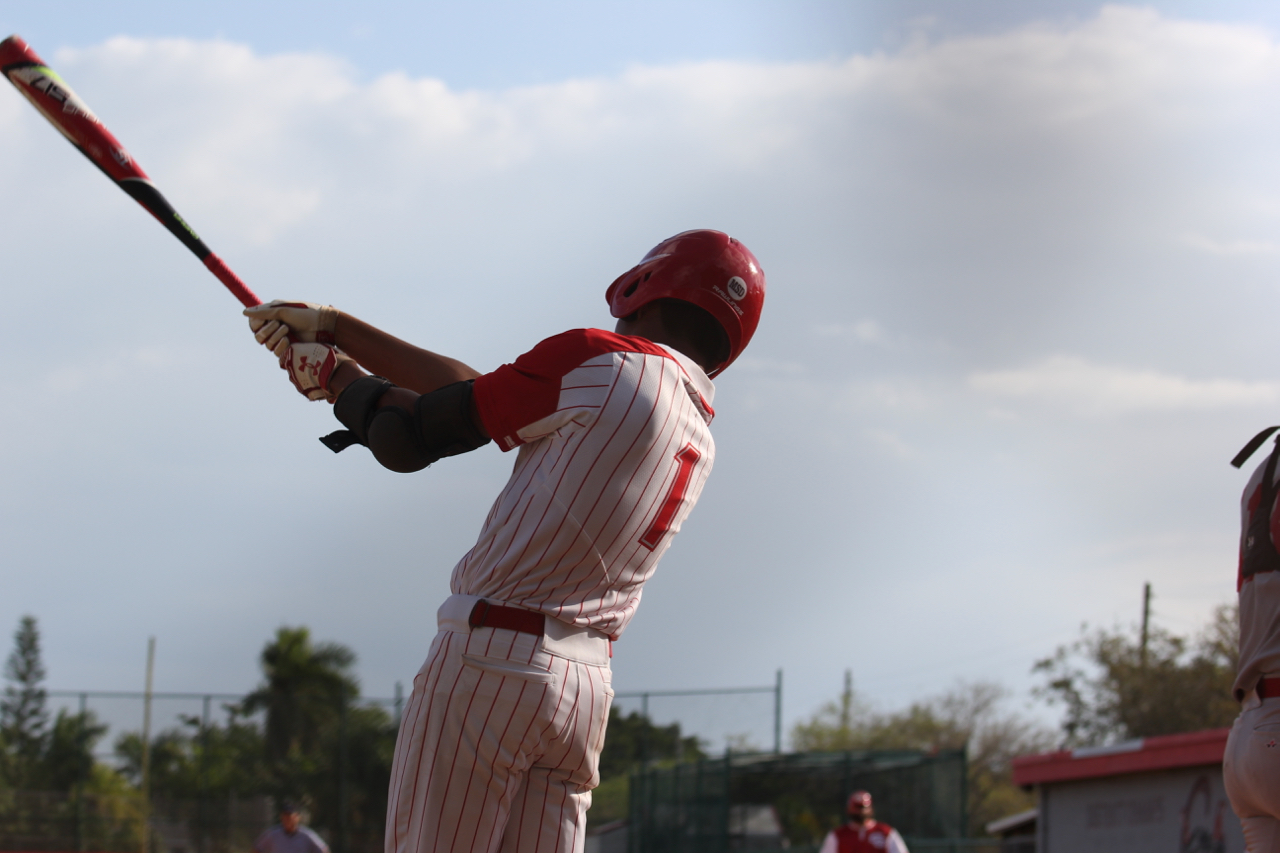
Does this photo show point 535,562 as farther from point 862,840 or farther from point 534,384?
point 862,840

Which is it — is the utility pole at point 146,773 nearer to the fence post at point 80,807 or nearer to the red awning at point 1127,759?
the fence post at point 80,807

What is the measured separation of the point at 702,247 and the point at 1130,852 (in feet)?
56.3

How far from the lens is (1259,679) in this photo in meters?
3.84

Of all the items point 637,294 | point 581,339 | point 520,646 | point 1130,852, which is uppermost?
point 637,294

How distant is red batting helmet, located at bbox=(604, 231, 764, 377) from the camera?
10.3 ft

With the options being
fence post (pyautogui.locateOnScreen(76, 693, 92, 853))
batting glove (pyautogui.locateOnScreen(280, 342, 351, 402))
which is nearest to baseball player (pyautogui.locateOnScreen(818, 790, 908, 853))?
batting glove (pyautogui.locateOnScreen(280, 342, 351, 402))

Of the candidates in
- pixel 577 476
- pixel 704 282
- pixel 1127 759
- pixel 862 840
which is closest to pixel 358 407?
pixel 577 476

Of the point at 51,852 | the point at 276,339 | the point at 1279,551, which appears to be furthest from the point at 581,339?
the point at 51,852

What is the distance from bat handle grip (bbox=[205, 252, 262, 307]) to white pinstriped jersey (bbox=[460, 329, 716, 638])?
1.10 m

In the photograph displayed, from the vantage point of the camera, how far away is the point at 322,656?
3366 cm

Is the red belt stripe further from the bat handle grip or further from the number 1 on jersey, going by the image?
the bat handle grip

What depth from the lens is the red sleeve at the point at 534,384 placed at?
2719 millimetres

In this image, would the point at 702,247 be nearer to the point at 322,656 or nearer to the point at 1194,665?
the point at 322,656

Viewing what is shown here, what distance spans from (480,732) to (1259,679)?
2550 mm
